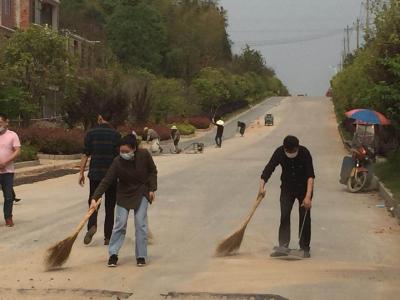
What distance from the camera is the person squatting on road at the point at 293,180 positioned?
9094mm

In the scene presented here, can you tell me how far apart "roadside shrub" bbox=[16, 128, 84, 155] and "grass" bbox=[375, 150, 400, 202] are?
13.5 metres

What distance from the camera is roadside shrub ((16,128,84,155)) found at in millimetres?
28953

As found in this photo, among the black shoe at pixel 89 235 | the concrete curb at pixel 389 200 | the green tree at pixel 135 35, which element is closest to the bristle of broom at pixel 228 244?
the black shoe at pixel 89 235

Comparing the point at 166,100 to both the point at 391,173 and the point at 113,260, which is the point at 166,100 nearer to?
the point at 391,173

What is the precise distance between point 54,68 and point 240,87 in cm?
5772

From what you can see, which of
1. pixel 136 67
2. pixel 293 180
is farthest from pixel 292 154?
pixel 136 67

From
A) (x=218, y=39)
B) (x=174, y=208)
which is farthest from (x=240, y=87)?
(x=174, y=208)

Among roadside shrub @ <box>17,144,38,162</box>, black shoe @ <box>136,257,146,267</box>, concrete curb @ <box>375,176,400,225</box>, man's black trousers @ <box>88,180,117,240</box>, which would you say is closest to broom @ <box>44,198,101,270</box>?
black shoe @ <box>136,257,146,267</box>

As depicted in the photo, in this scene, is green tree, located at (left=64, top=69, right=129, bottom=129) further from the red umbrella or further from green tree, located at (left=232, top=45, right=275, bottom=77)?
green tree, located at (left=232, top=45, right=275, bottom=77)

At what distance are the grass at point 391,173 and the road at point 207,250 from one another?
0.54 meters

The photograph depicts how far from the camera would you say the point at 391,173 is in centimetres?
1897

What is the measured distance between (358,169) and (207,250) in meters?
9.00

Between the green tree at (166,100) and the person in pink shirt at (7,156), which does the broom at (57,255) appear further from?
the green tree at (166,100)

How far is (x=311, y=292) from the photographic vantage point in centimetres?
719
